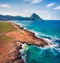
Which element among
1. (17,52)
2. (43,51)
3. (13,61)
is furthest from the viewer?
(43,51)

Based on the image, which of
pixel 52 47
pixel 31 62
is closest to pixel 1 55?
pixel 31 62

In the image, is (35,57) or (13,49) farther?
(13,49)

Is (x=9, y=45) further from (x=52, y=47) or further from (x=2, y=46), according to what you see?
(x=52, y=47)

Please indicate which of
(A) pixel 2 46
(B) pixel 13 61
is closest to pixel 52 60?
(B) pixel 13 61

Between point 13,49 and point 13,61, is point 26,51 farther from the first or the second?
point 13,61

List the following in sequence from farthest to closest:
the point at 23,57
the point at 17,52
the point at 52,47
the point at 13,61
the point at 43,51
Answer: the point at 52,47, the point at 43,51, the point at 17,52, the point at 23,57, the point at 13,61

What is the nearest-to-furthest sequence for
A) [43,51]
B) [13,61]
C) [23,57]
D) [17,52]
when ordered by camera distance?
1. [13,61]
2. [23,57]
3. [17,52]
4. [43,51]

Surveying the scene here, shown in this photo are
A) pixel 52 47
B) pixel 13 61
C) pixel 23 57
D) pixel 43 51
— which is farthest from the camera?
pixel 52 47
